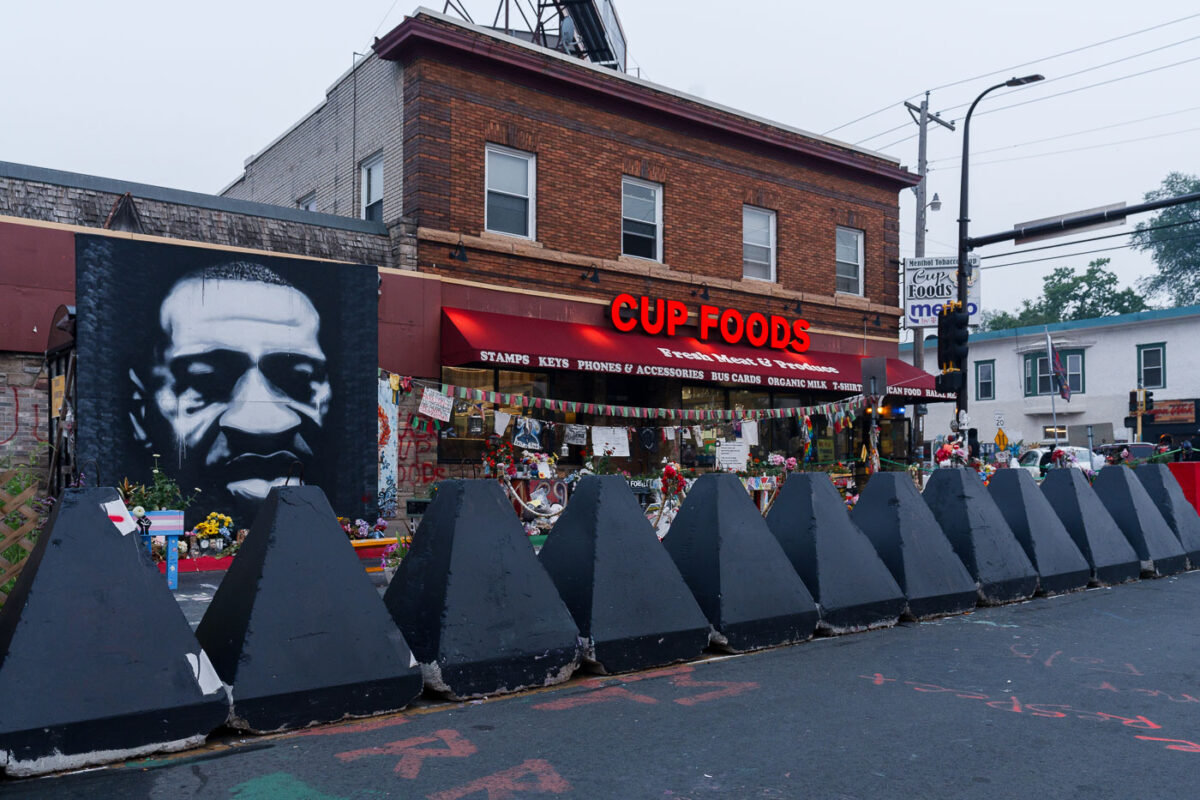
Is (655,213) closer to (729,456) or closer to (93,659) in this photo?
(729,456)

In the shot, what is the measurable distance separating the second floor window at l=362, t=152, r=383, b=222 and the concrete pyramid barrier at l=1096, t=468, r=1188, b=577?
1190 cm

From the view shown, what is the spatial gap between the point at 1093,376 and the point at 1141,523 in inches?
1358

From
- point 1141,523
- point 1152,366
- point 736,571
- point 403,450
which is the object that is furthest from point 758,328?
point 1152,366

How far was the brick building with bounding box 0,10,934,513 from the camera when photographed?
14539mm

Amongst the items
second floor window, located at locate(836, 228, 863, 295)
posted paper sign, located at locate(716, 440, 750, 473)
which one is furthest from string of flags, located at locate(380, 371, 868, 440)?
second floor window, located at locate(836, 228, 863, 295)

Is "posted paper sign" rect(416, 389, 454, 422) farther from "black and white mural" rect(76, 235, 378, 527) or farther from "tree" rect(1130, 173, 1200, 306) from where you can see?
"tree" rect(1130, 173, 1200, 306)

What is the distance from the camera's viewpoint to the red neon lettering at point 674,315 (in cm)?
1764

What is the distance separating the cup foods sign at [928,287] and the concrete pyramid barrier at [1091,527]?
10.1 meters

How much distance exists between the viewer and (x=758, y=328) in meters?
18.8

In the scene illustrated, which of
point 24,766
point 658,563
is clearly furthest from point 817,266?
point 24,766

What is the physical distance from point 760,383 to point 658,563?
11928 millimetres

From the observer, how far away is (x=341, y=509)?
1270 centimetres

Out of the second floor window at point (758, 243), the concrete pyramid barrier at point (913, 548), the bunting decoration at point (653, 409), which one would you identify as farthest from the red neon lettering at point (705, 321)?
the concrete pyramid barrier at point (913, 548)

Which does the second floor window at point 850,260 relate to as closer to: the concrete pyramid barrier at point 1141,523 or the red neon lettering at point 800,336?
the red neon lettering at point 800,336
